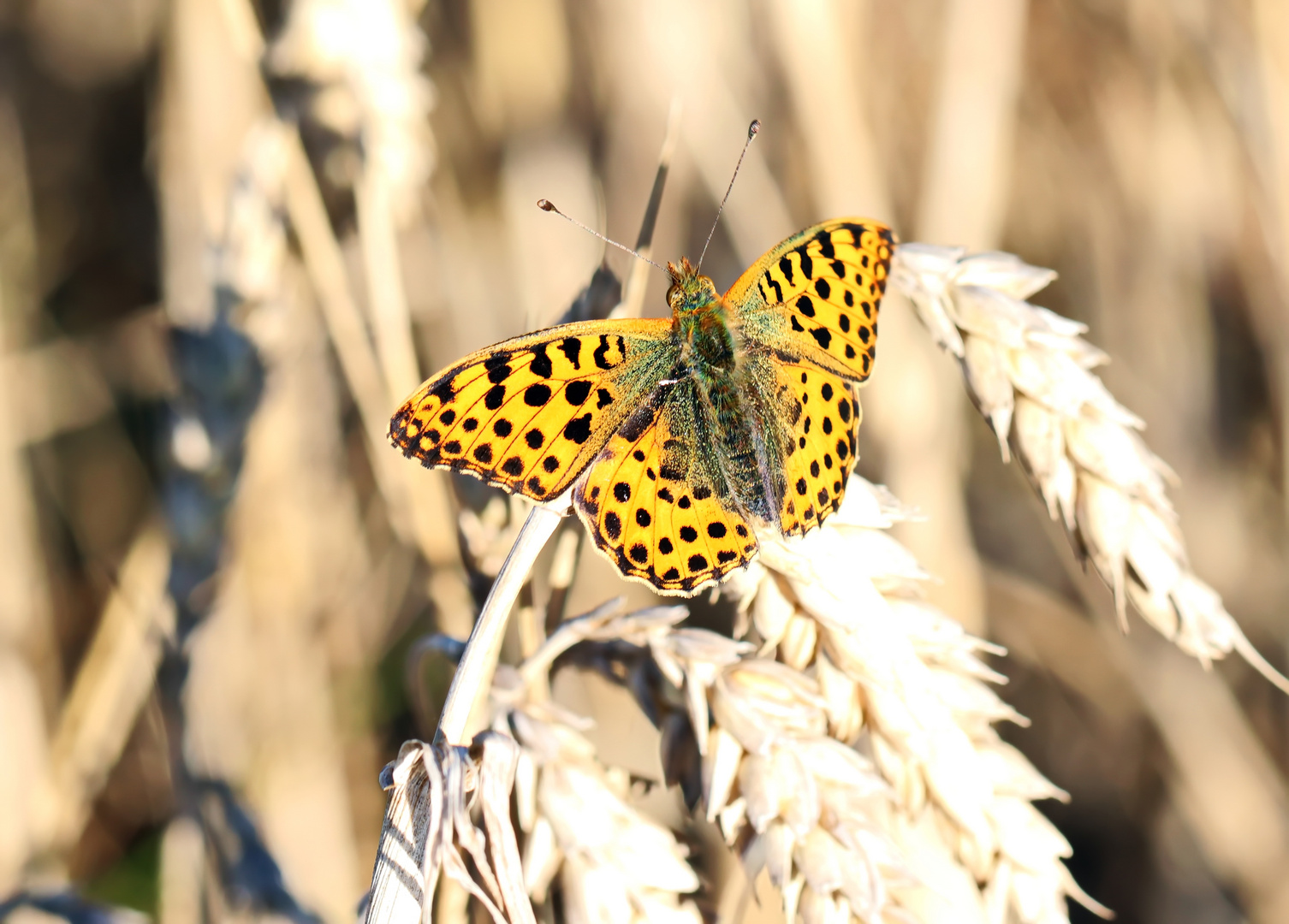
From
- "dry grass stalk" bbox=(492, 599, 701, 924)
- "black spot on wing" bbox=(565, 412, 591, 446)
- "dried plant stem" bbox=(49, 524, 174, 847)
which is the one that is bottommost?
"dried plant stem" bbox=(49, 524, 174, 847)

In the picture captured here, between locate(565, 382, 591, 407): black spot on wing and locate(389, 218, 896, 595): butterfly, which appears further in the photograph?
locate(565, 382, 591, 407): black spot on wing

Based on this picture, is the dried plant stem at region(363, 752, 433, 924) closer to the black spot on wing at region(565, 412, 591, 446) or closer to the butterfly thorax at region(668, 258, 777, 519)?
the black spot on wing at region(565, 412, 591, 446)

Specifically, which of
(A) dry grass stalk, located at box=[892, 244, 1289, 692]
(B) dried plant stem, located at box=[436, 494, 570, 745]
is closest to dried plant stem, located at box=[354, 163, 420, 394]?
(B) dried plant stem, located at box=[436, 494, 570, 745]

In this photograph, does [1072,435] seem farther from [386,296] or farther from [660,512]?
[386,296]

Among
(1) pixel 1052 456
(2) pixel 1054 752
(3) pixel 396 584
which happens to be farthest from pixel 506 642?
(2) pixel 1054 752

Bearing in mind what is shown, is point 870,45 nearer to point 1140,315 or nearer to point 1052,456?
point 1140,315

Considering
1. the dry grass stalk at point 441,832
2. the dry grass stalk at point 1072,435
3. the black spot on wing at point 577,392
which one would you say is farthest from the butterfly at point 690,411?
the dry grass stalk at point 441,832

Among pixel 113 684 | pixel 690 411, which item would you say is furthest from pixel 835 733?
pixel 113 684
